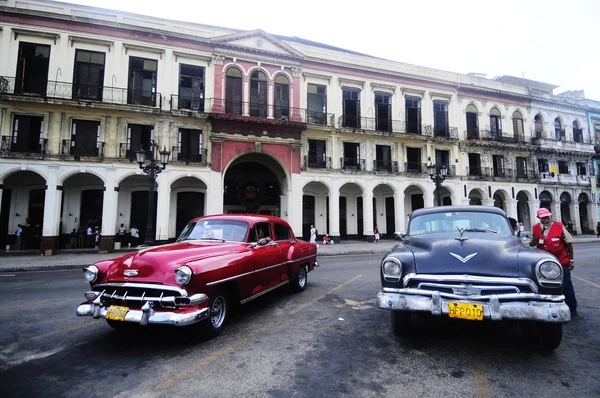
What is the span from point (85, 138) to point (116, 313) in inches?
724

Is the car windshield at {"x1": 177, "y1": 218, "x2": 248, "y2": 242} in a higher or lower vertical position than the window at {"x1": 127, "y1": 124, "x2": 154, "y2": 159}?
lower

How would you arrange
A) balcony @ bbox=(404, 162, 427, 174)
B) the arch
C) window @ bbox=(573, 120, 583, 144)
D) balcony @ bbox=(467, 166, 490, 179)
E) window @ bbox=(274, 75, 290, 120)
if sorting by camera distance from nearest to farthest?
the arch, window @ bbox=(274, 75, 290, 120), balcony @ bbox=(404, 162, 427, 174), balcony @ bbox=(467, 166, 490, 179), window @ bbox=(573, 120, 583, 144)

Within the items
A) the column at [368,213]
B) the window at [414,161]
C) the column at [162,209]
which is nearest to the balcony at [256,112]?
the column at [162,209]

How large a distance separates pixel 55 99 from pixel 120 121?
331 cm

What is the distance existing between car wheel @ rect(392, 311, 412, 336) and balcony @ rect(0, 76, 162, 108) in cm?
1955

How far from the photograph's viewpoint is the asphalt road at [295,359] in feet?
9.38

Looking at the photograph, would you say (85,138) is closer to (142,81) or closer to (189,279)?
(142,81)

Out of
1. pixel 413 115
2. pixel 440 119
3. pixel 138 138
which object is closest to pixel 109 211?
pixel 138 138

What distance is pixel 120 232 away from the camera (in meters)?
18.9

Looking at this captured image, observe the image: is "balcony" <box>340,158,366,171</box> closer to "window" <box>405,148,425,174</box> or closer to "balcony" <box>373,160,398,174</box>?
"balcony" <box>373,160,398,174</box>

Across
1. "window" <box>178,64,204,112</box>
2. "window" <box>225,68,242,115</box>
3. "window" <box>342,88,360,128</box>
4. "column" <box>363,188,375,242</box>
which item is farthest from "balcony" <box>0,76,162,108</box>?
"column" <box>363,188,375,242</box>

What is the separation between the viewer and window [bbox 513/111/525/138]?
28.6 m

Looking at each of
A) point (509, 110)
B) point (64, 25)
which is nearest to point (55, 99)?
point (64, 25)

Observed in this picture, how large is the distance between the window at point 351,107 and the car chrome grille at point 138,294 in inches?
846
